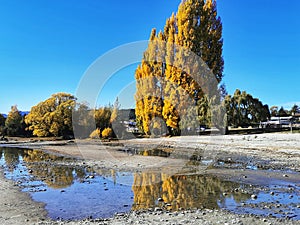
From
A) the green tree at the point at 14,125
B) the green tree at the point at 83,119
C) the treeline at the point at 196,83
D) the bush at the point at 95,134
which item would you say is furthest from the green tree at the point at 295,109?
the green tree at the point at 14,125

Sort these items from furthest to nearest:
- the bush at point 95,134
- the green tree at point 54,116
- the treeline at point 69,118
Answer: the green tree at point 54,116 → the treeline at point 69,118 → the bush at point 95,134

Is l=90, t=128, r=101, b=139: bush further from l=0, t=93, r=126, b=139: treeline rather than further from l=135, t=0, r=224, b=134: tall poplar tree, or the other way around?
l=135, t=0, r=224, b=134: tall poplar tree

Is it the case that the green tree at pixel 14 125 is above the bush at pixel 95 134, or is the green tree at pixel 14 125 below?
above

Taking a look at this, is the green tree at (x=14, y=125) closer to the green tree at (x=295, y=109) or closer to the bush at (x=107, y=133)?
the bush at (x=107, y=133)

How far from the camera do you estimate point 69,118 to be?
1954 inches

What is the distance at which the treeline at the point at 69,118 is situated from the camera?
1842 inches

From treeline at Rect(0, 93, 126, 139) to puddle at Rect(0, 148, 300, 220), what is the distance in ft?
111

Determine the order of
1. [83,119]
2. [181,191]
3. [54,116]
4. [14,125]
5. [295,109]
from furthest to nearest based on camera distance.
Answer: [295,109] → [14,125] → [54,116] → [83,119] → [181,191]

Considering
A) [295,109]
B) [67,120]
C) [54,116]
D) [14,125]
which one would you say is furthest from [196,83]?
[295,109]

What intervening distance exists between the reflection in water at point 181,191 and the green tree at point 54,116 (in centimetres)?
3992

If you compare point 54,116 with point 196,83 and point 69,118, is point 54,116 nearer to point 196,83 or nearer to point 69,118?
point 69,118

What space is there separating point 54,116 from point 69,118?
2605 mm

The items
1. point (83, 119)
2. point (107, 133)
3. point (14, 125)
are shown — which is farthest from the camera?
point (14, 125)

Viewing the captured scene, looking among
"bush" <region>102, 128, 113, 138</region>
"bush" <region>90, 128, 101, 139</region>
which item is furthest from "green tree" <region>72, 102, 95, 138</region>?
"bush" <region>102, 128, 113, 138</region>
